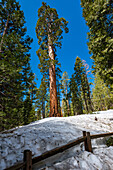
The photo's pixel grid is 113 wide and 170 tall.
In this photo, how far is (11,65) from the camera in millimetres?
6449

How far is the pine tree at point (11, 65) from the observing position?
21.8ft

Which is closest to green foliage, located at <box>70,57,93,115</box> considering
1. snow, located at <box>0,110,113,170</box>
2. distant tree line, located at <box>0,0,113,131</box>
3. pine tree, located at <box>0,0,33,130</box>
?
distant tree line, located at <box>0,0,113,131</box>

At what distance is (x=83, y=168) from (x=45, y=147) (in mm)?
1145

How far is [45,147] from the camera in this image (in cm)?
260

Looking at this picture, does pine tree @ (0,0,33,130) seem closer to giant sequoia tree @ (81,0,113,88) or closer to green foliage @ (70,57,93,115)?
giant sequoia tree @ (81,0,113,88)

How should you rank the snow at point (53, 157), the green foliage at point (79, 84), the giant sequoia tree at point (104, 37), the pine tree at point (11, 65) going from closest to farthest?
the snow at point (53, 157), the pine tree at point (11, 65), the giant sequoia tree at point (104, 37), the green foliage at point (79, 84)

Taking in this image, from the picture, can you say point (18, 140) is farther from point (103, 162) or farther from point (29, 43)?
point (29, 43)

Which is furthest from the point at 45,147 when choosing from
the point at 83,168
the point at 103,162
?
the point at 103,162

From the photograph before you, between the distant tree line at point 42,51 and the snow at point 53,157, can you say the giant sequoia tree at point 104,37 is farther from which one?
the snow at point 53,157

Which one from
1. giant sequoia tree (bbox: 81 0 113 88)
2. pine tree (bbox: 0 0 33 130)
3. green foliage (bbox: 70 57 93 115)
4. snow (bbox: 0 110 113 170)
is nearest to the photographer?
snow (bbox: 0 110 113 170)

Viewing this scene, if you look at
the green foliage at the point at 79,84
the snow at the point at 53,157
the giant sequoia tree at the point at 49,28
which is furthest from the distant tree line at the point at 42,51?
the green foliage at the point at 79,84

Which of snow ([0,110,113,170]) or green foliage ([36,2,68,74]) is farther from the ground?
green foliage ([36,2,68,74])

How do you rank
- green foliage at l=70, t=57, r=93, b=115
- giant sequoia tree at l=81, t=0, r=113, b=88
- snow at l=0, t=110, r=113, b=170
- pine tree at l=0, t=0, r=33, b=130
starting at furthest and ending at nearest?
green foliage at l=70, t=57, r=93, b=115 < giant sequoia tree at l=81, t=0, r=113, b=88 < pine tree at l=0, t=0, r=33, b=130 < snow at l=0, t=110, r=113, b=170

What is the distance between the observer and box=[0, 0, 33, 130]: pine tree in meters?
6.64
